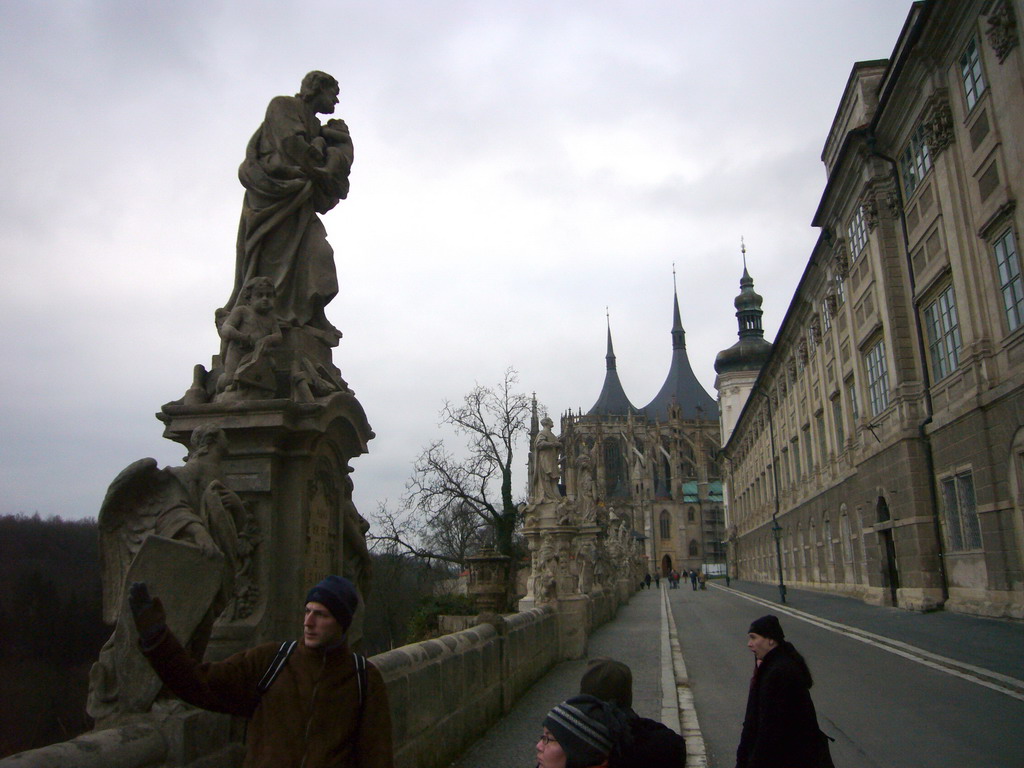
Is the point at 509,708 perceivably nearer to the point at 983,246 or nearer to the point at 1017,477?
the point at 1017,477

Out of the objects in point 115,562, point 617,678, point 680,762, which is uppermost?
point 115,562

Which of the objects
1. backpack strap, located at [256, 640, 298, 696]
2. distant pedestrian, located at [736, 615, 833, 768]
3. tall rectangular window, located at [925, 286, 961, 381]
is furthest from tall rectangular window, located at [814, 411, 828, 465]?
backpack strap, located at [256, 640, 298, 696]

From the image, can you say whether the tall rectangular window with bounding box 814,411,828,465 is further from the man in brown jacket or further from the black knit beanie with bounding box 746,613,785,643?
the man in brown jacket

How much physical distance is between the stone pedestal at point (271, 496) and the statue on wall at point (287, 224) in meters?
0.85

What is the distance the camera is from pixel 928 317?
20.1 metres

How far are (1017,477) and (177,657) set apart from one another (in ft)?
52.3

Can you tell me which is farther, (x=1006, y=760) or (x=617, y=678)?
(x=1006, y=760)

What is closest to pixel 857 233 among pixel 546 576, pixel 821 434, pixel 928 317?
pixel 928 317

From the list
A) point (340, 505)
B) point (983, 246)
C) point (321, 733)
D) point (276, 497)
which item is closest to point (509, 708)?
point (340, 505)

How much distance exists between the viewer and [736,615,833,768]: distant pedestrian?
3.92m

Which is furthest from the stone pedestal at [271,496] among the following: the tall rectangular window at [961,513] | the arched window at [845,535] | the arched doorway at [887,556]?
the arched window at [845,535]

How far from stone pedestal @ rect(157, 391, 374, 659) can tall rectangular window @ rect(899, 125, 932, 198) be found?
58.9 ft

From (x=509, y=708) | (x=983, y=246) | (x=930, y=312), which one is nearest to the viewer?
(x=509, y=708)

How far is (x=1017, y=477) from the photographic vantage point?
14891 mm
